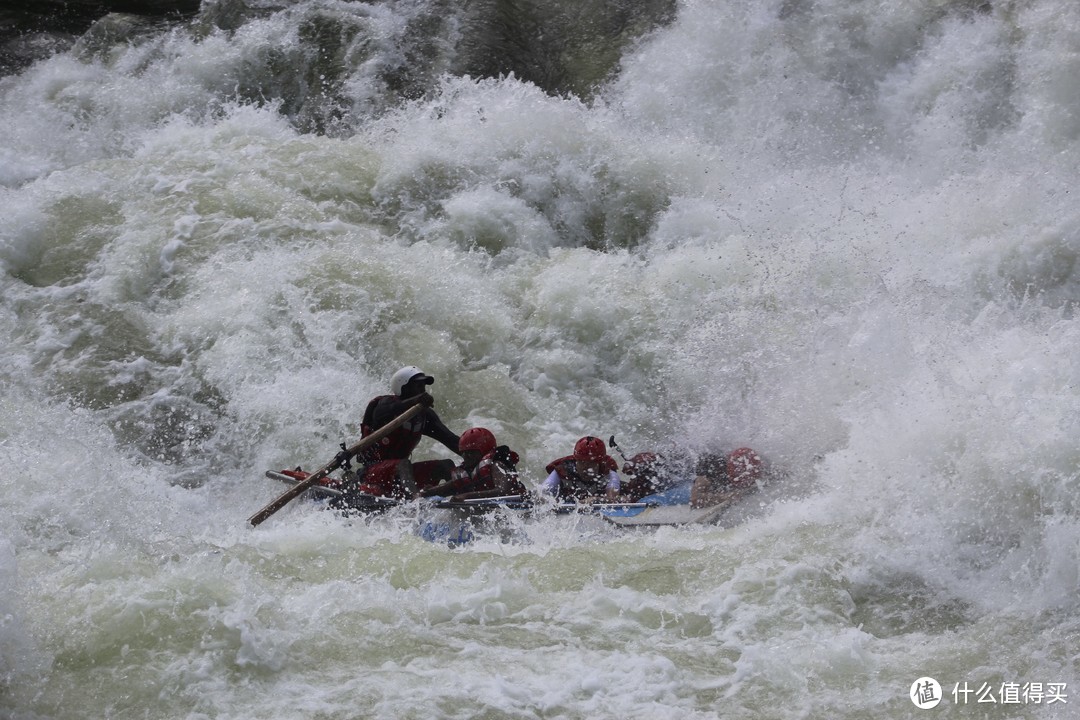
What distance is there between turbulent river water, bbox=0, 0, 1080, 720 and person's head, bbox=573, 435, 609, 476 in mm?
841

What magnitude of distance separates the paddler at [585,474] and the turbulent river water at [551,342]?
0.70m

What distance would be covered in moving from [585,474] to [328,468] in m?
1.64

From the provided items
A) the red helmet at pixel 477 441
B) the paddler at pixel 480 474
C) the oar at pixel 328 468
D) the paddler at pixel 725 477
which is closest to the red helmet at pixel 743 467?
the paddler at pixel 725 477

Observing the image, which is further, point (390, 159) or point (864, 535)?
point (390, 159)

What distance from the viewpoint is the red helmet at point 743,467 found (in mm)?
7367

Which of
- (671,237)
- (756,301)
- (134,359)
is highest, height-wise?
(671,237)

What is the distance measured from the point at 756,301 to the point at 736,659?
4.81m

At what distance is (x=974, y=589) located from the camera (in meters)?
5.80

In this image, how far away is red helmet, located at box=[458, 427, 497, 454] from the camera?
761 centimetres

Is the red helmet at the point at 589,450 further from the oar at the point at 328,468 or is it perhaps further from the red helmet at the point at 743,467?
the oar at the point at 328,468

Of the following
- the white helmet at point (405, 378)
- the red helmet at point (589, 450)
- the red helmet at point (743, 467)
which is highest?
the white helmet at point (405, 378)

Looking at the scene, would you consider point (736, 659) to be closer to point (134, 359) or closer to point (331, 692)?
point (331, 692)

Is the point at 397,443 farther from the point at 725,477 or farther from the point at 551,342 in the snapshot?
the point at 551,342

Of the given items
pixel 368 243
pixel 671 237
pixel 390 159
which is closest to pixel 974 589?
pixel 671 237
